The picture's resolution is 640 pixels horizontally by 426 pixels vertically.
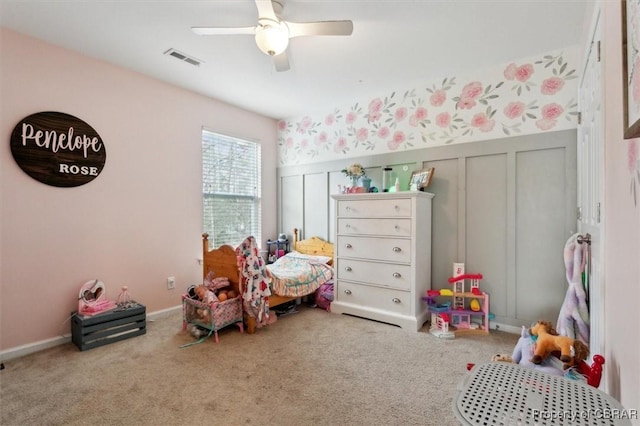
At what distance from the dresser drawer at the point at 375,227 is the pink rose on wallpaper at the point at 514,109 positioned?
55.5 inches

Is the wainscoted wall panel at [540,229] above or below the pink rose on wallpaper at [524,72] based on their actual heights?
below

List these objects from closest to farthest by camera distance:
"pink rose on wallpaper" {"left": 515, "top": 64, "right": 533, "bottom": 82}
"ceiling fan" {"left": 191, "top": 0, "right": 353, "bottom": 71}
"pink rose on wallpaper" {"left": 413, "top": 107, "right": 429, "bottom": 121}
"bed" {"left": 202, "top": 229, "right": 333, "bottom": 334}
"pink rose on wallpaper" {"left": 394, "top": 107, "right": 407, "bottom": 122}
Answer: "ceiling fan" {"left": 191, "top": 0, "right": 353, "bottom": 71} → "pink rose on wallpaper" {"left": 515, "top": 64, "right": 533, "bottom": 82} → "bed" {"left": 202, "top": 229, "right": 333, "bottom": 334} → "pink rose on wallpaper" {"left": 413, "top": 107, "right": 429, "bottom": 121} → "pink rose on wallpaper" {"left": 394, "top": 107, "right": 407, "bottom": 122}

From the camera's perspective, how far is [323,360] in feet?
7.81

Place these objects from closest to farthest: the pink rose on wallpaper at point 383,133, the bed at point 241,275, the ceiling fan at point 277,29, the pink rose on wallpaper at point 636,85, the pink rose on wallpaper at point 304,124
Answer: the pink rose on wallpaper at point 636,85 < the ceiling fan at point 277,29 < the bed at point 241,275 < the pink rose on wallpaper at point 383,133 < the pink rose on wallpaper at point 304,124

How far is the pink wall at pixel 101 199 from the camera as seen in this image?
2496 millimetres

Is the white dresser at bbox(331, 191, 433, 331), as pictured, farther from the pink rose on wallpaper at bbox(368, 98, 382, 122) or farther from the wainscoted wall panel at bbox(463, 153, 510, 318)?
the pink rose on wallpaper at bbox(368, 98, 382, 122)

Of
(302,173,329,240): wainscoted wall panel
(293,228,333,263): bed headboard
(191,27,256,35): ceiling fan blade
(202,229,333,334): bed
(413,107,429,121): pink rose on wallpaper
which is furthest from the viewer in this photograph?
(302,173,329,240): wainscoted wall panel

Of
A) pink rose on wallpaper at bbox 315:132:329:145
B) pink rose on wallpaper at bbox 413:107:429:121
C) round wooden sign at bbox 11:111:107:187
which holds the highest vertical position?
pink rose on wallpaper at bbox 413:107:429:121

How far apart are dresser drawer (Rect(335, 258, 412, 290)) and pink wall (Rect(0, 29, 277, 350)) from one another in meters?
1.83

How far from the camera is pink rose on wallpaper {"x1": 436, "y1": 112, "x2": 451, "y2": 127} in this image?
328 cm

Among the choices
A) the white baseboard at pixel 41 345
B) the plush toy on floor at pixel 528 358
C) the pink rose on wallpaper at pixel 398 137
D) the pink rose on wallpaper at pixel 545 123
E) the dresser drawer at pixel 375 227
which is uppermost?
the pink rose on wallpaper at pixel 398 137

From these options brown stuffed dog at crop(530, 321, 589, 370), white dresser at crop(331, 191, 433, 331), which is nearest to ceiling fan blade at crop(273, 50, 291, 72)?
white dresser at crop(331, 191, 433, 331)

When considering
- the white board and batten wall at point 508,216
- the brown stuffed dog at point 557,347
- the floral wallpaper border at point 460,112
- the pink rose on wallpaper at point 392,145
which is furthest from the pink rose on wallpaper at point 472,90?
the brown stuffed dog at point 557,347

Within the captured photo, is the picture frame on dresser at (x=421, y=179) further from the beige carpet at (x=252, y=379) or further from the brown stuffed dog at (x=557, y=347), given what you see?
the brown stuffed dog at (x=557, y=347)
